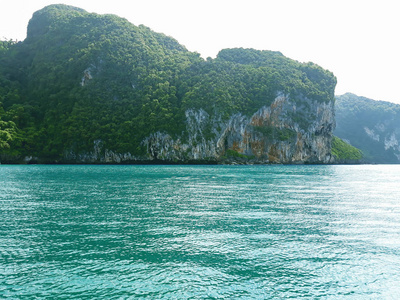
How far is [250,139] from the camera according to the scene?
109 metres

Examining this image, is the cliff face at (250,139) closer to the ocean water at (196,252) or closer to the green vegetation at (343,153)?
the green vegetation at (343,153)

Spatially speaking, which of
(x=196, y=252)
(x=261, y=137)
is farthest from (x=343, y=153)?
(x=196, y=252)

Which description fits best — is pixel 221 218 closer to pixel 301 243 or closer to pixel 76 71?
pixel 301 243

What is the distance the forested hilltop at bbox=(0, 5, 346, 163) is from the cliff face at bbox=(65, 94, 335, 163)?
36 centimetres

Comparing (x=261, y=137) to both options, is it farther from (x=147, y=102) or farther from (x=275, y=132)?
(x=147, y=102)

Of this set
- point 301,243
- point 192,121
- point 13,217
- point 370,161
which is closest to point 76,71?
point 192,121

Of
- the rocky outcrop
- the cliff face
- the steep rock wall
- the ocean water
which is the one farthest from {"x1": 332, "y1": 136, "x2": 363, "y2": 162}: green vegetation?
the ocean water

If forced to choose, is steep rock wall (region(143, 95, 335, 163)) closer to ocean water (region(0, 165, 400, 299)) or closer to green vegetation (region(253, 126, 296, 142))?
green vegetation (region(253, 126, 296, 142))

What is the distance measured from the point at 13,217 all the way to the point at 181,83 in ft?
351

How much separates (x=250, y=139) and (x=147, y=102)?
137 ft

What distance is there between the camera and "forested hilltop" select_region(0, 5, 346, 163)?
101062 mm

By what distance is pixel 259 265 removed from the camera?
974 centimetres

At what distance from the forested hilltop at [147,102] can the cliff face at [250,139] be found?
0.36 meters

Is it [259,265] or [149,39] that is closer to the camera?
[259,265]
